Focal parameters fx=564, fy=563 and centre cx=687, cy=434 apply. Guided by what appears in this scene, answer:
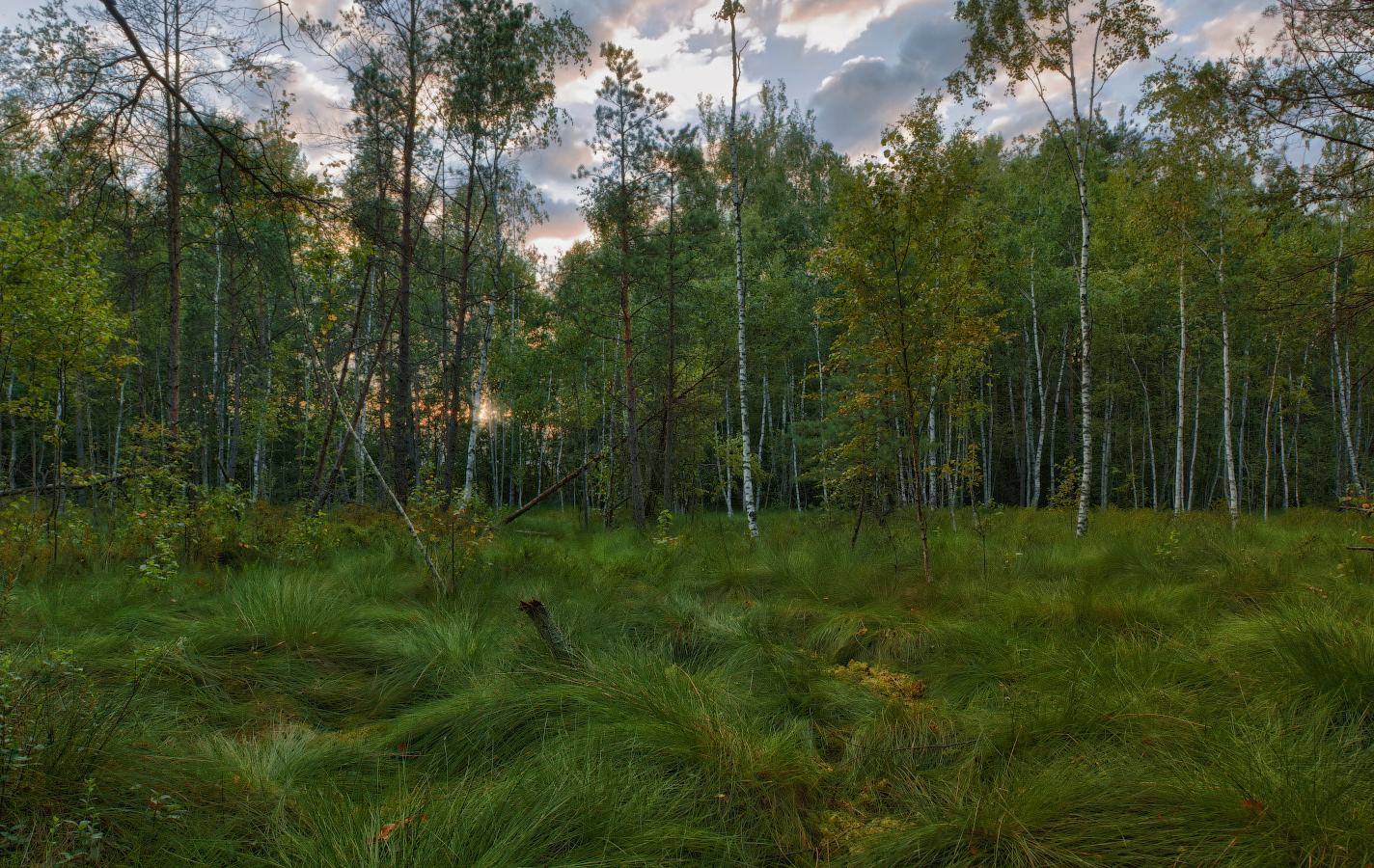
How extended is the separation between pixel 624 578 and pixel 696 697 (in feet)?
13.6

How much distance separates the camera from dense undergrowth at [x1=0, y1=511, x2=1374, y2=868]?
1783 millimetres

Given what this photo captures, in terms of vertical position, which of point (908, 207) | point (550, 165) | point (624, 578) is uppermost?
point (550, 165)

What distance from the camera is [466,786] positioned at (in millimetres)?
2170

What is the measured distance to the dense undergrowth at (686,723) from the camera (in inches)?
70.2

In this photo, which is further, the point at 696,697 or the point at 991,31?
the point at 991,31

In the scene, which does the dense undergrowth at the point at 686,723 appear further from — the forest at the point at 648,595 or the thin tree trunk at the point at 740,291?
the thin tree trunk at the point at 740,291

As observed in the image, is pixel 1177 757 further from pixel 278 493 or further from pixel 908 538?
pixel 278 493

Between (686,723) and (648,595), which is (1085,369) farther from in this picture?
(686,723)

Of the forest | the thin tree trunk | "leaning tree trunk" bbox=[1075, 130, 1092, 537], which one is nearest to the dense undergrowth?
the forest

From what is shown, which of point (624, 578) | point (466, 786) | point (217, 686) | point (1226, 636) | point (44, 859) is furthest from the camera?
point (624, 578)

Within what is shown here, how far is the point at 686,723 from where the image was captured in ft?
8.20

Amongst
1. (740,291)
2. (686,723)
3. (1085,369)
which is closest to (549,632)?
(686,723)

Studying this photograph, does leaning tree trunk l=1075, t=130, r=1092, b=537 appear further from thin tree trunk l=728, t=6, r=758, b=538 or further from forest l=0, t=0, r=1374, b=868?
thin tree trunk l=728, t=6, r=758, b=538

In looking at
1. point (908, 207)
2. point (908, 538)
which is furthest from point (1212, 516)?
point (908, 207)
